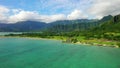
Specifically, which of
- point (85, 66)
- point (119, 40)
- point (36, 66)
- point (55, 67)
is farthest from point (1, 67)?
point (119, 40)

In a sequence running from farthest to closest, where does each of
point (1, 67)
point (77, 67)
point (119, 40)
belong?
point (119, 40), point (77, 67), point (1, 67)

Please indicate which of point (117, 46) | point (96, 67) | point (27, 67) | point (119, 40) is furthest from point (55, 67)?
point (119, 40)

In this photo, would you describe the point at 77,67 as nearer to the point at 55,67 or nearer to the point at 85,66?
the point at 85,66

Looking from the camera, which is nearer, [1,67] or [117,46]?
[1,67]

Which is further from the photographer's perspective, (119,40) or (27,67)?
(119,40)

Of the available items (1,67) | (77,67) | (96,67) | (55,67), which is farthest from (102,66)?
(1,67)

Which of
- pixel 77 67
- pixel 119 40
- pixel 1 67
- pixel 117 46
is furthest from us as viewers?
pixel 119 40

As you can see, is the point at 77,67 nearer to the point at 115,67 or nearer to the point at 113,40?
the point at 115,67

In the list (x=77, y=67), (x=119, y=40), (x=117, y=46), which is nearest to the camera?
(x=77, y=67)
